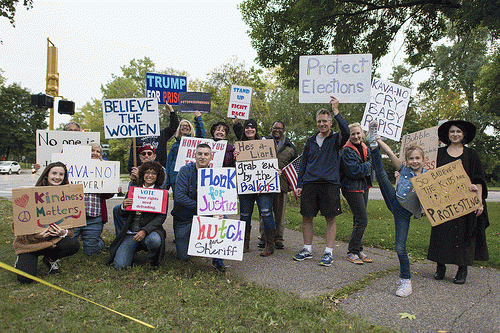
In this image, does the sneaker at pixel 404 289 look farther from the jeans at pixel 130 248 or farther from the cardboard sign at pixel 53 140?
the cardboard sign at pixel 53 140

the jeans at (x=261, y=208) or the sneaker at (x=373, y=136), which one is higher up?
the sneaker at (x=373, y=136)

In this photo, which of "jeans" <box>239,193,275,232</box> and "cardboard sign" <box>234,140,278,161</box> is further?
"cardboard sign" <box>234,140,278,161</box>

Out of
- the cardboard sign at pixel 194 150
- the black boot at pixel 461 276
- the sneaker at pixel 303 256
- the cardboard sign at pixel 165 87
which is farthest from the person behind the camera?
the cardboard sign at pixel 165 87

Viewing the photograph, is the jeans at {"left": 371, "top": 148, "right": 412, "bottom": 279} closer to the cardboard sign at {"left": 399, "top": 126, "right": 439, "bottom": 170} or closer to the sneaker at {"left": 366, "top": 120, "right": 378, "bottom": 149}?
the sneaker at {"left": 366, "top": 120, "right": 378, "bottom": 149}

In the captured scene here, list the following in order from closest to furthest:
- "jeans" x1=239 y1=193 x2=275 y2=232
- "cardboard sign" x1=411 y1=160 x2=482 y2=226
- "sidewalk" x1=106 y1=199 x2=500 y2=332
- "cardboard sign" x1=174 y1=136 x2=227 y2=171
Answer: "sidewalk" x1=106 y1=199 x2=500 y2=332
"cardboard sign" x1=411 y1=160 x2=482 y2=226
"jeans" x1=239 y1=193 x2=275 y2=232
"cardboard sign" x1=174 y1=136 x2=227 y2=171

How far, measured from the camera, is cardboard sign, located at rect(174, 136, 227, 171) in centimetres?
588

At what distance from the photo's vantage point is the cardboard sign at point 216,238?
15.4ft

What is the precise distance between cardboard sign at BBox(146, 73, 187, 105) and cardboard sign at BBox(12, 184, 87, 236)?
2.78 meters

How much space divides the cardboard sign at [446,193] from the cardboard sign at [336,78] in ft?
5.68

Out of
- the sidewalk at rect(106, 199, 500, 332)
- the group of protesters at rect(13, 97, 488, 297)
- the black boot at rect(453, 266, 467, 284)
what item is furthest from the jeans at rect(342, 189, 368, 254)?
the black boot at rect(453, 266, 467, 284)

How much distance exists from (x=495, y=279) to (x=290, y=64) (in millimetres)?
10141

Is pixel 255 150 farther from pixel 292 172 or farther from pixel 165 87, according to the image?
pixel 165 87

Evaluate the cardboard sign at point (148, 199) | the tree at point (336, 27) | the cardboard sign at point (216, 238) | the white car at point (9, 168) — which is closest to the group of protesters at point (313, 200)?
the cardboard sign at point (148, 199)

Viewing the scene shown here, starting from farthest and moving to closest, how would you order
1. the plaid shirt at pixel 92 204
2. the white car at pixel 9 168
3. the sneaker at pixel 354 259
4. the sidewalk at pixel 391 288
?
the white car at pixel 9 168
the plaid shirt at pixel 92 204
the sneaker at pixel 354 259
the sidewalk at pixel 391 288
